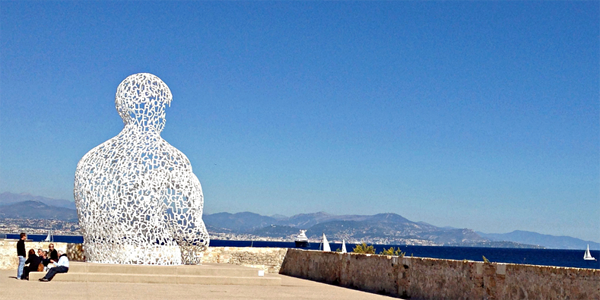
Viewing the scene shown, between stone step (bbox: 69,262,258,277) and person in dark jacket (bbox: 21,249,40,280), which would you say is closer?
person in dark jacket (bbox: 21,249,40,280)

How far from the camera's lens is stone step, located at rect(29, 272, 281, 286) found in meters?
13.5

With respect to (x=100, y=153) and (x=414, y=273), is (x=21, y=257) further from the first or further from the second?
(x=414, y=273)

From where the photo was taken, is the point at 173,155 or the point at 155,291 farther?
the point at 173,155

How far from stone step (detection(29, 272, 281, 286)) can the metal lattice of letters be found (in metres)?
1.10

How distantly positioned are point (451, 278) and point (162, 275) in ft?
19.8

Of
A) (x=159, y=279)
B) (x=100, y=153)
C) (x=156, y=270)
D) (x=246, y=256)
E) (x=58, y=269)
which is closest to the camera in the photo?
(x=58, y=269)

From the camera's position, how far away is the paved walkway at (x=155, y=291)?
10836 millimetres

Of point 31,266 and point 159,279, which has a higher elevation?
point 31,266

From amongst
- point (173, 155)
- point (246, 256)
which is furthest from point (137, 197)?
point (246, 256)

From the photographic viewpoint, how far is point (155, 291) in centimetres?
1211

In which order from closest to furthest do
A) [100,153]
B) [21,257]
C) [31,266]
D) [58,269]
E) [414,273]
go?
[414,273]
[58,269]
[31,266]
[21,257]
[100,153]

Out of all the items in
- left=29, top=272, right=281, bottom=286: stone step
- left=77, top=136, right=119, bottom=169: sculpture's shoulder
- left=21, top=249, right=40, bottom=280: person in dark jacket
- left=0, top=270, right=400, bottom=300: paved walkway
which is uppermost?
left=77, top=136, right=119, bottom=169: sculpture's shoulder

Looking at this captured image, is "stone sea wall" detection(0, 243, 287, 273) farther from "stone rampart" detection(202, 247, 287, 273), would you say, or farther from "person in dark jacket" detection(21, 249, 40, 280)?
"person in dark jacket" detection(21, 249, 40, 280)

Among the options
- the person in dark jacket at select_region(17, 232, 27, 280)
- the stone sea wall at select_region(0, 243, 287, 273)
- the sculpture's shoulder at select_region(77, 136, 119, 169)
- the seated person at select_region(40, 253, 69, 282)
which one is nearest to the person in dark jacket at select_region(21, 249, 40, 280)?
the person in dark jacket at select_region(17, 232, 27, 280)
